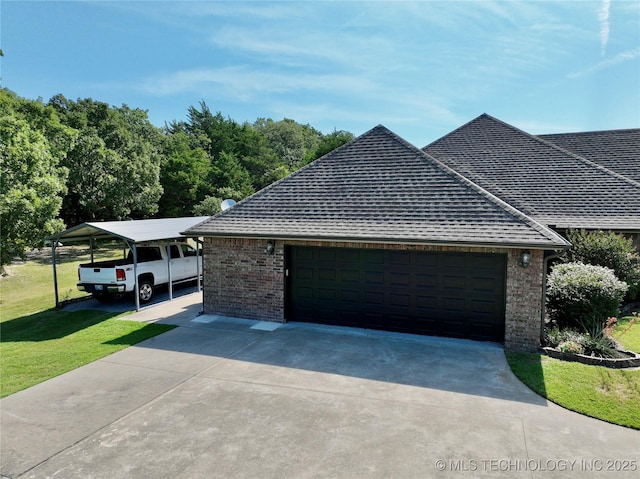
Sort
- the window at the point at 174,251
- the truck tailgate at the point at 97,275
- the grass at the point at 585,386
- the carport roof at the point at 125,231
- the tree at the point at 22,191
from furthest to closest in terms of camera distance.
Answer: the tree at the point at 22,191 < the window at the point at 174,251 < the truck tailgate at the point at 97,275 < the carport roof at the point at 125,231 < the grass at the point at 585,386

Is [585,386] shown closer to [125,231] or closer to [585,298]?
[585,298]

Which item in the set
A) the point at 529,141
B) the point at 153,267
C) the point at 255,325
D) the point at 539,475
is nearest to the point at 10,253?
the point at 153,267

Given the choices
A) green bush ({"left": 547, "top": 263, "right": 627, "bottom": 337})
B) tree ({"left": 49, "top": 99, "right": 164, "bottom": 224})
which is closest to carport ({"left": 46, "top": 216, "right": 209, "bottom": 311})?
green bush ({"left": 547, "top": 263, "right": 627, "bottom": 337})

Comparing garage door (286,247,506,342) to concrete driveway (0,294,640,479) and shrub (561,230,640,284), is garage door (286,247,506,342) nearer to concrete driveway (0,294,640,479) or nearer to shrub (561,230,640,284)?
concrete driveway (0,294,640,479)

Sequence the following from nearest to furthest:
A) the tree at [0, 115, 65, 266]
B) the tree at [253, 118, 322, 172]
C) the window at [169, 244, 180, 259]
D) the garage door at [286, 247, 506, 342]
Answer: the garage door at [286, 247, 506, 342], the window at [169, 244, 180, 259], the tree at [0, 115, 65, 266], the tree at [253, 118, 322, 172]

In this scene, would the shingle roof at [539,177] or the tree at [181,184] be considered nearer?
the shingle roof at [539,177]

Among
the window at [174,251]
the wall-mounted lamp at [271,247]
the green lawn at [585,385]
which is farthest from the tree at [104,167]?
the green lawn at [585,385]

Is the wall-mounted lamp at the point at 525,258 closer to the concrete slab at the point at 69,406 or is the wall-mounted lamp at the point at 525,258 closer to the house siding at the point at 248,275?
the house siding at the point at 248,275
